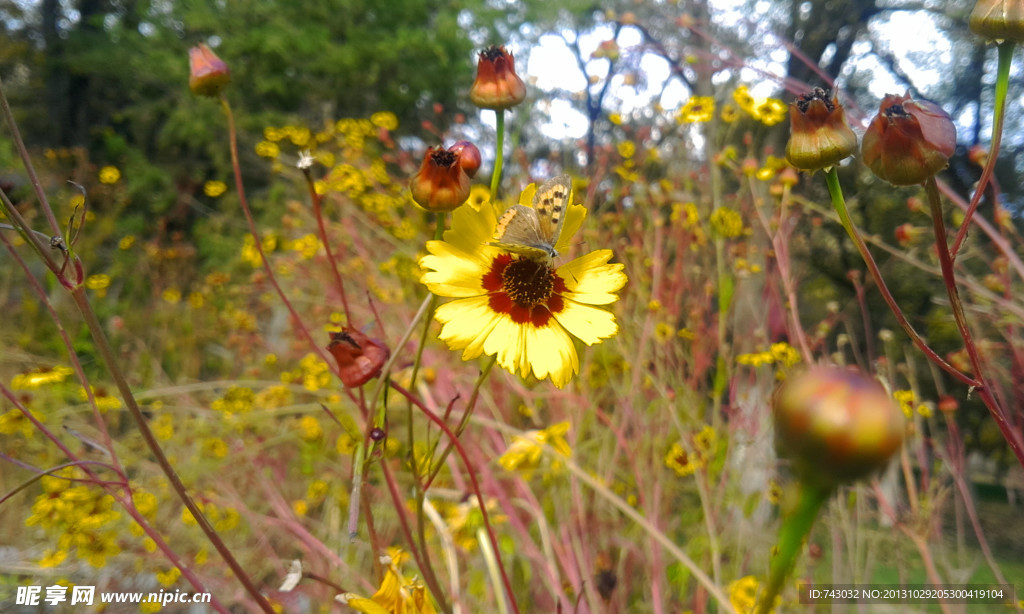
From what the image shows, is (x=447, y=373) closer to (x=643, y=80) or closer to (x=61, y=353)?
(x=643, y=80)

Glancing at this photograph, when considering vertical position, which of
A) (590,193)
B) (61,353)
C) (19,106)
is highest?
(19,106)

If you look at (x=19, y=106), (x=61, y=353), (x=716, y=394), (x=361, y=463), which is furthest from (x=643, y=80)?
(x=19, y=106)

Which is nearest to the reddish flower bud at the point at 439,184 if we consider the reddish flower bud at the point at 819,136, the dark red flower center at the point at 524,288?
the dark red flower center at the point at 524,288

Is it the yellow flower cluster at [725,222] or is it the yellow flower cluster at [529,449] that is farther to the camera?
the yellow flower cluster at [725,222]

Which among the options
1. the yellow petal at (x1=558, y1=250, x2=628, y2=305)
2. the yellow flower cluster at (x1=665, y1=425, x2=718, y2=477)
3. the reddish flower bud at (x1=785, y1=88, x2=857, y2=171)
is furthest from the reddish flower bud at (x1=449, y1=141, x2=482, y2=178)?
the yellow flower cluster at (x1=665, y1=425, x2=718, y2=477)

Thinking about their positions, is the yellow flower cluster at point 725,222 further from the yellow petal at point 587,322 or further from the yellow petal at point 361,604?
the yellow petal at point 361,604
